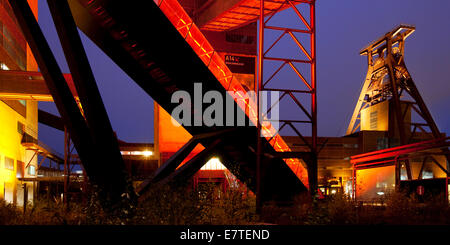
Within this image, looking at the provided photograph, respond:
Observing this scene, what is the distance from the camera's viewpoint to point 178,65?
11.6m

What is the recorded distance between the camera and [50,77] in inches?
340

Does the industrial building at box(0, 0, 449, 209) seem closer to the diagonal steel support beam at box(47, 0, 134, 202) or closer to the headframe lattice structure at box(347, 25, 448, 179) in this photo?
the diagonal steel support beam at box(47, 0, 134, 202)

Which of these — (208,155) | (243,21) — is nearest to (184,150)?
(208,155)

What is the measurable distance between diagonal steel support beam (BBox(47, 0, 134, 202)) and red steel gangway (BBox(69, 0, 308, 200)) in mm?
1456

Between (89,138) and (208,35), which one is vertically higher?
(208,35)

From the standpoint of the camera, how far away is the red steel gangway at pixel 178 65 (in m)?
10.3

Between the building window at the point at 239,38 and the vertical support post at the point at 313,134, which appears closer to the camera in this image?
the vertical support post at the point at 313,134

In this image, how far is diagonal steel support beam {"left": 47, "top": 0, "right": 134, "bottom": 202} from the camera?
874 cm

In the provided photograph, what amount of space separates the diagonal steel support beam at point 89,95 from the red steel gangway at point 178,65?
1.46 metres

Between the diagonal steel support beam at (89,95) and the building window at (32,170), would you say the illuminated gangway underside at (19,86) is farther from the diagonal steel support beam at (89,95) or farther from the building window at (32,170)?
the diagonal steel support beam at (89,95)

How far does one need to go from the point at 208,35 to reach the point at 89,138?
28.1 metres

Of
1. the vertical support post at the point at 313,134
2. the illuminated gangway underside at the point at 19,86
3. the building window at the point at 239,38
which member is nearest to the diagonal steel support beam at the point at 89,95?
the vertical support post at the point at 313,134
